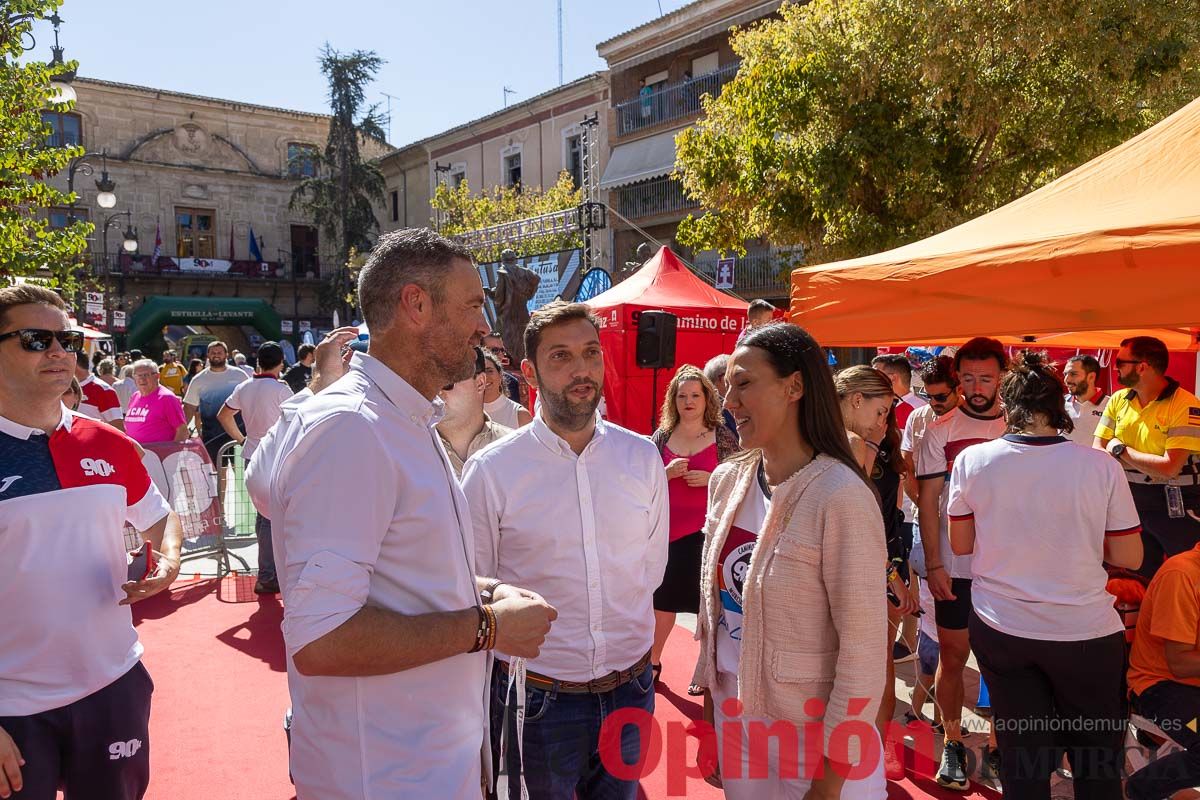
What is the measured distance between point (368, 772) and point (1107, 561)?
276 centimetres

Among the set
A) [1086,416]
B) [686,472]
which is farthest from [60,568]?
[1086,416]

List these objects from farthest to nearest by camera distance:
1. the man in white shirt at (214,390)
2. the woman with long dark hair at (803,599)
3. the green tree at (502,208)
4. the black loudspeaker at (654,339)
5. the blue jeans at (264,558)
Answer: the green tree at (502,208) → the man in white shirt at (214,390) → the black loudspeaker at (654,339) → the blue jeans at (264,558) → the woman with long dark hair at (803,599)

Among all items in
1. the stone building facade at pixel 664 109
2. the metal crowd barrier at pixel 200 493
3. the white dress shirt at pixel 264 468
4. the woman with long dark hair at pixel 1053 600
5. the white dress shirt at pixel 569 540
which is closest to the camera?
the white dress shirt at pixel 569 540

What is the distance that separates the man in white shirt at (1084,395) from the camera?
7.87 meters

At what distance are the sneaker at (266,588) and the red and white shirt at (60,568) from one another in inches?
184

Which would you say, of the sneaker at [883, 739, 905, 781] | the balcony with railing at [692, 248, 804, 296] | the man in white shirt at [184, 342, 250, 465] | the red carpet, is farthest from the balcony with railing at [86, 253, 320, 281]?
the sneaker at [883, 739, 905, 781]

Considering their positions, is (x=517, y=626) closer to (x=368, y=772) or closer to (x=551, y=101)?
(x=368, y=772)

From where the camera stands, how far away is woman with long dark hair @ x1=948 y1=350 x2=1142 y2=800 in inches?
118

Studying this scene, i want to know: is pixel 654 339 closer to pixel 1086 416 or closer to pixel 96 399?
pixel 1086 416

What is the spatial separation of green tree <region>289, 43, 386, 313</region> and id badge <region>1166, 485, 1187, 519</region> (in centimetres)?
3446

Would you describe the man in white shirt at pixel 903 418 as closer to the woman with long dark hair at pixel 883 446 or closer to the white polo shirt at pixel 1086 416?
the woman with long dark hair at pixel 883 446

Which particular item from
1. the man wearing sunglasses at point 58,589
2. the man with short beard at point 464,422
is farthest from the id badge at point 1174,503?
the man wearing sunglasses at point 58,589

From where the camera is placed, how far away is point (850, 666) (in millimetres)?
2111

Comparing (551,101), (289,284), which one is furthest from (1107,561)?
(289,284)
